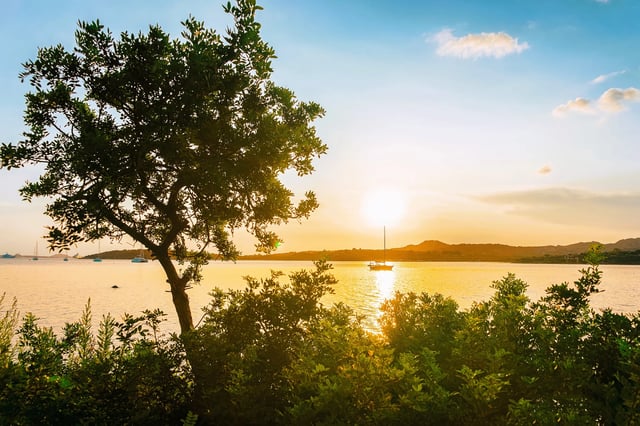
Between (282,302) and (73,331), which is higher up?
(282,302)

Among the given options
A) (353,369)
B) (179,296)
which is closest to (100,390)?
(179,296)

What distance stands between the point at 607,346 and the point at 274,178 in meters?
6.58

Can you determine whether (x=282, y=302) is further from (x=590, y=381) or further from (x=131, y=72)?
(x=131, y=72)

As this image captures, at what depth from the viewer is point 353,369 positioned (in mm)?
4914

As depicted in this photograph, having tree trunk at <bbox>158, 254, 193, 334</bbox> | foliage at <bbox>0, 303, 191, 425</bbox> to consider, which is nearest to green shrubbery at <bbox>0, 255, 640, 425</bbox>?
foliage at <bbox>0, 303, 191, 425</bbox>

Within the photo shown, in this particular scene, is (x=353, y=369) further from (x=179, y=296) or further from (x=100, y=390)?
(x=179, y=296)

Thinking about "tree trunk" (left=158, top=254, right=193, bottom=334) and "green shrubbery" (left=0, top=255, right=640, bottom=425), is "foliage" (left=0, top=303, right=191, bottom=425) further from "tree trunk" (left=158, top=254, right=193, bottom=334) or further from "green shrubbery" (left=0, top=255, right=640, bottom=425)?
"tree trunk" (left=158, top=254, right=193, bottom=334)

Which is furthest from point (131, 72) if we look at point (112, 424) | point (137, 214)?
point (112, 424)

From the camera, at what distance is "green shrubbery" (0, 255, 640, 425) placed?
15.0 ft

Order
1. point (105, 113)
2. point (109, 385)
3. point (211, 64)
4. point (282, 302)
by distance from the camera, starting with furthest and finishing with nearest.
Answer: point (105, 113) → point (211, 64) → point (282, 302) → point (109, 385)

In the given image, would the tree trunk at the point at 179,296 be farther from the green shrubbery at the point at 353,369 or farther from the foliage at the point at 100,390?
the foliage at the point at 100,390

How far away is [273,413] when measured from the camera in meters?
5.70

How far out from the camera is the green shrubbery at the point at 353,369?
457cm

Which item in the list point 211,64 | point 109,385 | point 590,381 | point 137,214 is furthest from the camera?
point 137,214
